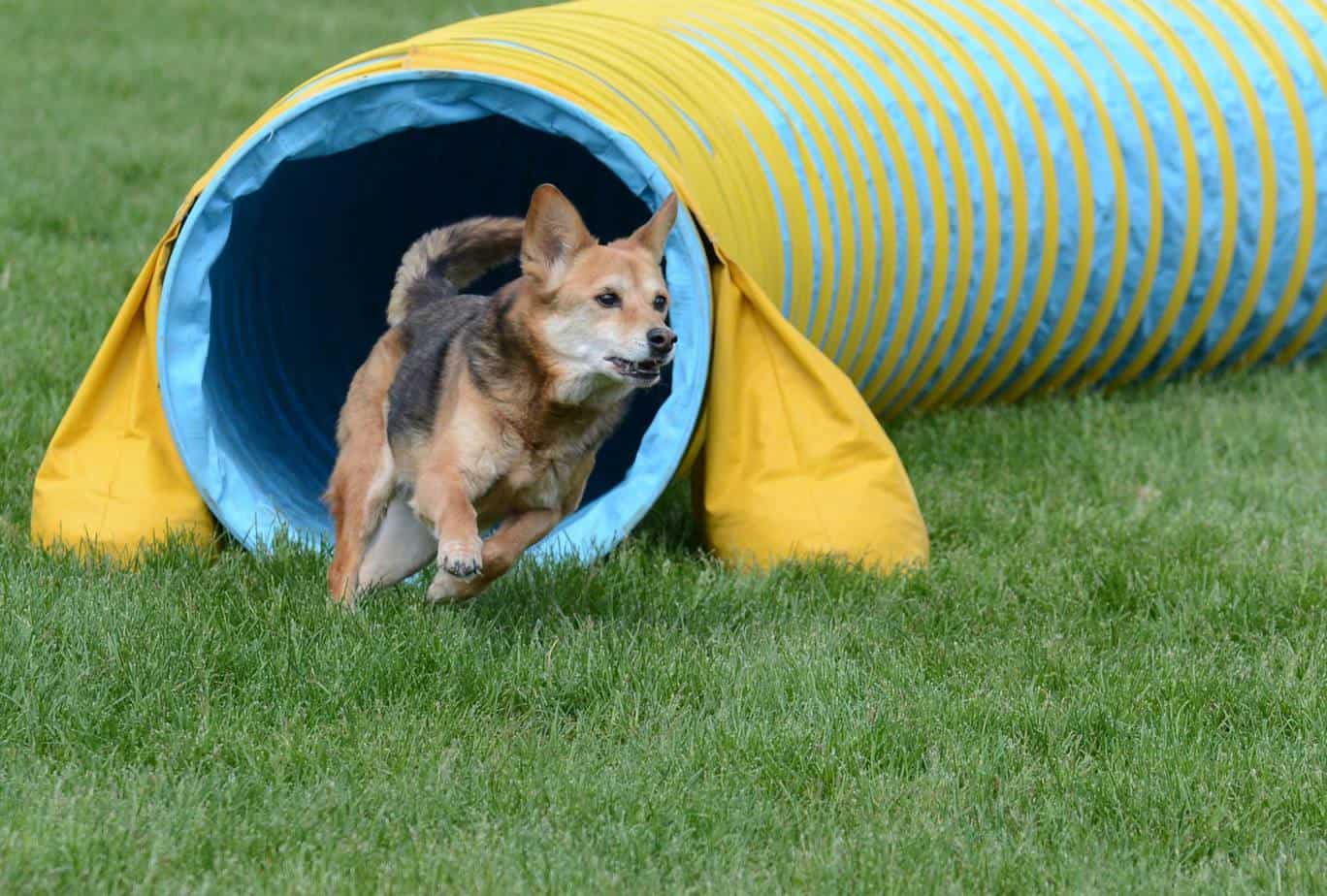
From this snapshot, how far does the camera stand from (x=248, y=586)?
5160 mm

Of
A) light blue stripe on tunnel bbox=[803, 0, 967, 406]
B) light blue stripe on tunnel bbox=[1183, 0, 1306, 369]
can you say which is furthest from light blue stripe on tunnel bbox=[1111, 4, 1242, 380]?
light blue stripe on tunnel bbox=[803, 0, 967, 406]

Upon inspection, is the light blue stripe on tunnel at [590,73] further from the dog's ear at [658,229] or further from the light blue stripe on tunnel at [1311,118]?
the light blue stripe on tunnel at [1311,118]

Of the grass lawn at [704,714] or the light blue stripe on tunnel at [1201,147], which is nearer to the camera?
the grass lawn at [704,714]

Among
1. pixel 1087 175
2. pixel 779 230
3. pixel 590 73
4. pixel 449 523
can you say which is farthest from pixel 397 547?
pixel 1087 175

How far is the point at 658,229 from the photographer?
17.0ft

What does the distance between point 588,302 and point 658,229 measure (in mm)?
382

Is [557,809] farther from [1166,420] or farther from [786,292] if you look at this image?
[1166,420]

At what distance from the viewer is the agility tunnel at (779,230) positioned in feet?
18.7

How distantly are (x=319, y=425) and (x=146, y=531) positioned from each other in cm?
130

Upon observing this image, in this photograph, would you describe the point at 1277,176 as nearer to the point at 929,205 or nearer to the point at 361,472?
the point at 929,205

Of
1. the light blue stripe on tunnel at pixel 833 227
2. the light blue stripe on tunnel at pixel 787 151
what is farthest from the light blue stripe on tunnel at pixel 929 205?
the light blue stripe on tunnel at pixel 787 151

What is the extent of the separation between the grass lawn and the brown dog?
0.73 ft

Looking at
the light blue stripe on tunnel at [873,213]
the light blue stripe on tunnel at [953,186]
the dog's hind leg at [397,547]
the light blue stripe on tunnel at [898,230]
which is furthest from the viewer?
the light blue stripe on tunnel at [953,186]

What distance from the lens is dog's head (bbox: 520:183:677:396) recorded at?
484 centimetres
